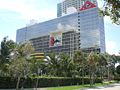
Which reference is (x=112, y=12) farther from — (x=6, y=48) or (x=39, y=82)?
(x=39, y=82)

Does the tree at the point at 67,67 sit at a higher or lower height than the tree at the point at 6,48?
lower

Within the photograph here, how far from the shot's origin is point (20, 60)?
33.0m

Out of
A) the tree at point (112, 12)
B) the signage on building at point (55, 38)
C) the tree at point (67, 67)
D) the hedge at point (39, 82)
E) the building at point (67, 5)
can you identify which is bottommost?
the hedge at point (39, 82)

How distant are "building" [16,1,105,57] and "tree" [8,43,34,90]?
93.5 metres

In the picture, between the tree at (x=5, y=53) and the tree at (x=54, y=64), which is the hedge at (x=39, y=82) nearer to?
the tree at (x=5, y=53)

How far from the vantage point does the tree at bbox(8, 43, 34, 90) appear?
3309 centimetres

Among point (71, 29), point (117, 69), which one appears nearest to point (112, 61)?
point (117, 69)

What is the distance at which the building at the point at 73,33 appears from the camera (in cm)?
13575

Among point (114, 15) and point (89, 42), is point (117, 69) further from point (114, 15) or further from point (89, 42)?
point (114, 15)

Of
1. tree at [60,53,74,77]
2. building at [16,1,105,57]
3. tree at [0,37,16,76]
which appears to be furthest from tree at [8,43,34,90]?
building at [16,1,105,57]

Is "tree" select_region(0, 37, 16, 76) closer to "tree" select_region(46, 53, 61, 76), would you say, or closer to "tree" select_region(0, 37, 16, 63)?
"tree" select_region(0, 37, 16, 63)

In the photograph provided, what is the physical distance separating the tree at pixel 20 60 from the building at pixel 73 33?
9354cm

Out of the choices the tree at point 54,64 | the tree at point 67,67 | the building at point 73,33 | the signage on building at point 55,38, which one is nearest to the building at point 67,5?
the building at point 73,33

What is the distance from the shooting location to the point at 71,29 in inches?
5674
